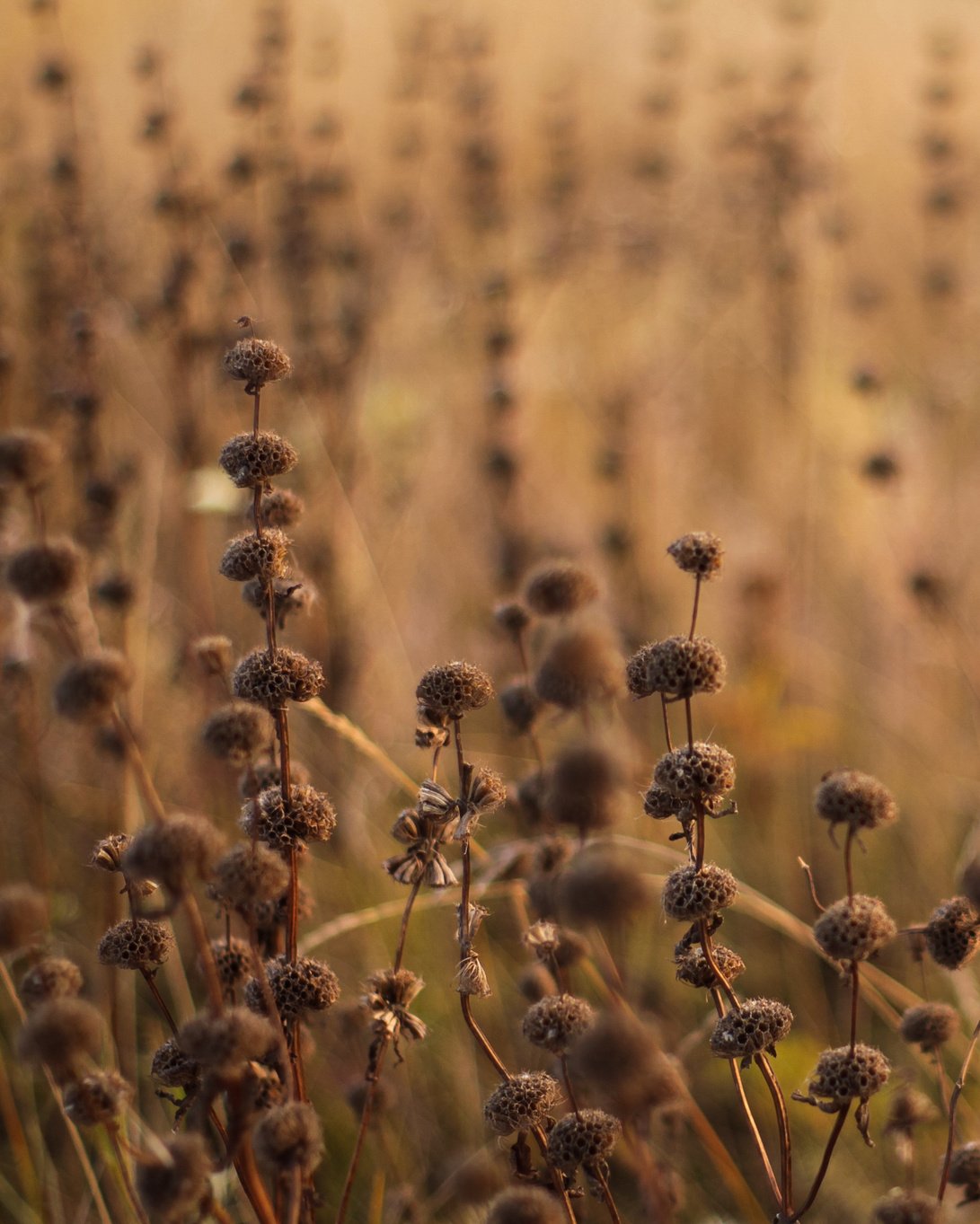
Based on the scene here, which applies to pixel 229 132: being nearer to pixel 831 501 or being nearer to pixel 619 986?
pixel 831 501

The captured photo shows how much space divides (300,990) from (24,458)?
0.70 meters

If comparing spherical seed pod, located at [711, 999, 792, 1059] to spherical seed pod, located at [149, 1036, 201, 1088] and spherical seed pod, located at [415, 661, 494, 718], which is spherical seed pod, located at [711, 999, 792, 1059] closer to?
spherical seed pod, located at [415, 661, 494, 718]

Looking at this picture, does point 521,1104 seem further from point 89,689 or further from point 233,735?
point 89,689

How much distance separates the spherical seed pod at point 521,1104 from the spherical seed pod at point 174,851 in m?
0.54

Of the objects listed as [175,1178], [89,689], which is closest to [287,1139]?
[175,1178]

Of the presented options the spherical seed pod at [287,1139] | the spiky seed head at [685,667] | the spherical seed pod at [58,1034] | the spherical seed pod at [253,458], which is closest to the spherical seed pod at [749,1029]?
the spiky seed head at [685,667]

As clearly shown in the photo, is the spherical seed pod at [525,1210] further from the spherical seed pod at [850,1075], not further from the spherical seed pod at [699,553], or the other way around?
the spherical seed pod at [699,553]

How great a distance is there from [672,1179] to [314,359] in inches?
103

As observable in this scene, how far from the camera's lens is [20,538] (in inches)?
106

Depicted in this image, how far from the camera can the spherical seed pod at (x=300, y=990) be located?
143 centimetres

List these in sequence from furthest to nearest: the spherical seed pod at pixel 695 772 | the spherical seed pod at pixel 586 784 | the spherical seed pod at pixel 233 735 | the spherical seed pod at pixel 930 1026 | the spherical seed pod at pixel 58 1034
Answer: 1. the spherical seed pod at pixel 930 1026
2. the spherical seed pod at pixel 695 772
3. the spherical seed pod at pixel 233 735
4. the spherical seed pod at pixel 58 1034
5. the spherical seed pod at pixel 586 784

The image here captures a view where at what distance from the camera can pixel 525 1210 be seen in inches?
46.5

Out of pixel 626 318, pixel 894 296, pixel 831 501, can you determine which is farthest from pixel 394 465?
pixel 894 296

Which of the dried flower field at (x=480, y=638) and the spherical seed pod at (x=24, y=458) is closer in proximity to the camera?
the spherical seed pod at (x=24, y=458)
